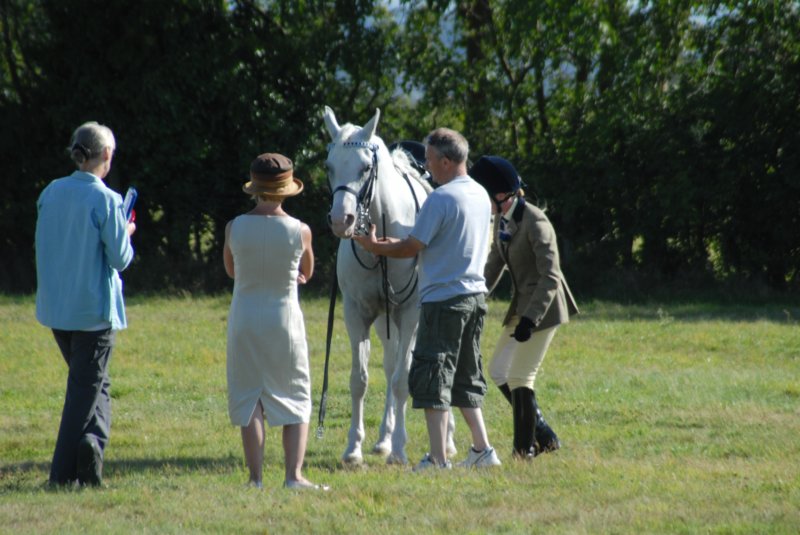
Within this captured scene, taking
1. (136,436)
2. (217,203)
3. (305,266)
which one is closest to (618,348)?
(136,436)

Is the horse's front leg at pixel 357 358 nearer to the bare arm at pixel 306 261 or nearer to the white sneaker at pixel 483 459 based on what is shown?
the white sneaker at pixel 483 459

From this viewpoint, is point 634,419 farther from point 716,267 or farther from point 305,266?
→ point 716,267

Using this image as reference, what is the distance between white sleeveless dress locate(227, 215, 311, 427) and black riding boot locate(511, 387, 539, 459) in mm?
1627

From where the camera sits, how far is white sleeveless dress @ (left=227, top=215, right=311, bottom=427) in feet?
20.8

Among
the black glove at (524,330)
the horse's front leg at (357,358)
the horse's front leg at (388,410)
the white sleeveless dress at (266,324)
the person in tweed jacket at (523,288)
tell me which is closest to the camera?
the white sleeveless dress at (266,324)

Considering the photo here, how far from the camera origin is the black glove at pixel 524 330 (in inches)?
280

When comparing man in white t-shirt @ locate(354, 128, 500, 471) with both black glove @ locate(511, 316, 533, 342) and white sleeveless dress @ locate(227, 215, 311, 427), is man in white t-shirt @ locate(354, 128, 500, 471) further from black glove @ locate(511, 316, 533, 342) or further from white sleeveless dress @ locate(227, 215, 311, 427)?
white sleeveless dress @ locate(227, 215, 311, 427)

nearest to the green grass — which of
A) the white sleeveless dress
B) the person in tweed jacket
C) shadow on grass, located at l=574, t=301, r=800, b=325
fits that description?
the person in tweed jacket

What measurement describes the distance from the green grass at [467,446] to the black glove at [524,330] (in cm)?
79

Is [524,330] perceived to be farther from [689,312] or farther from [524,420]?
[689,312]

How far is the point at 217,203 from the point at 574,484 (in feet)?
54.2

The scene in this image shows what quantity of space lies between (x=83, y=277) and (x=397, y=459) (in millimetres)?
2435

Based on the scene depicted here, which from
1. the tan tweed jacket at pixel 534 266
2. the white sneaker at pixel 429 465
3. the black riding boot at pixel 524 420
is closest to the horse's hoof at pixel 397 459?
the white sneaker at pixel 429 465

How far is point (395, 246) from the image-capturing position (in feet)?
22.3
